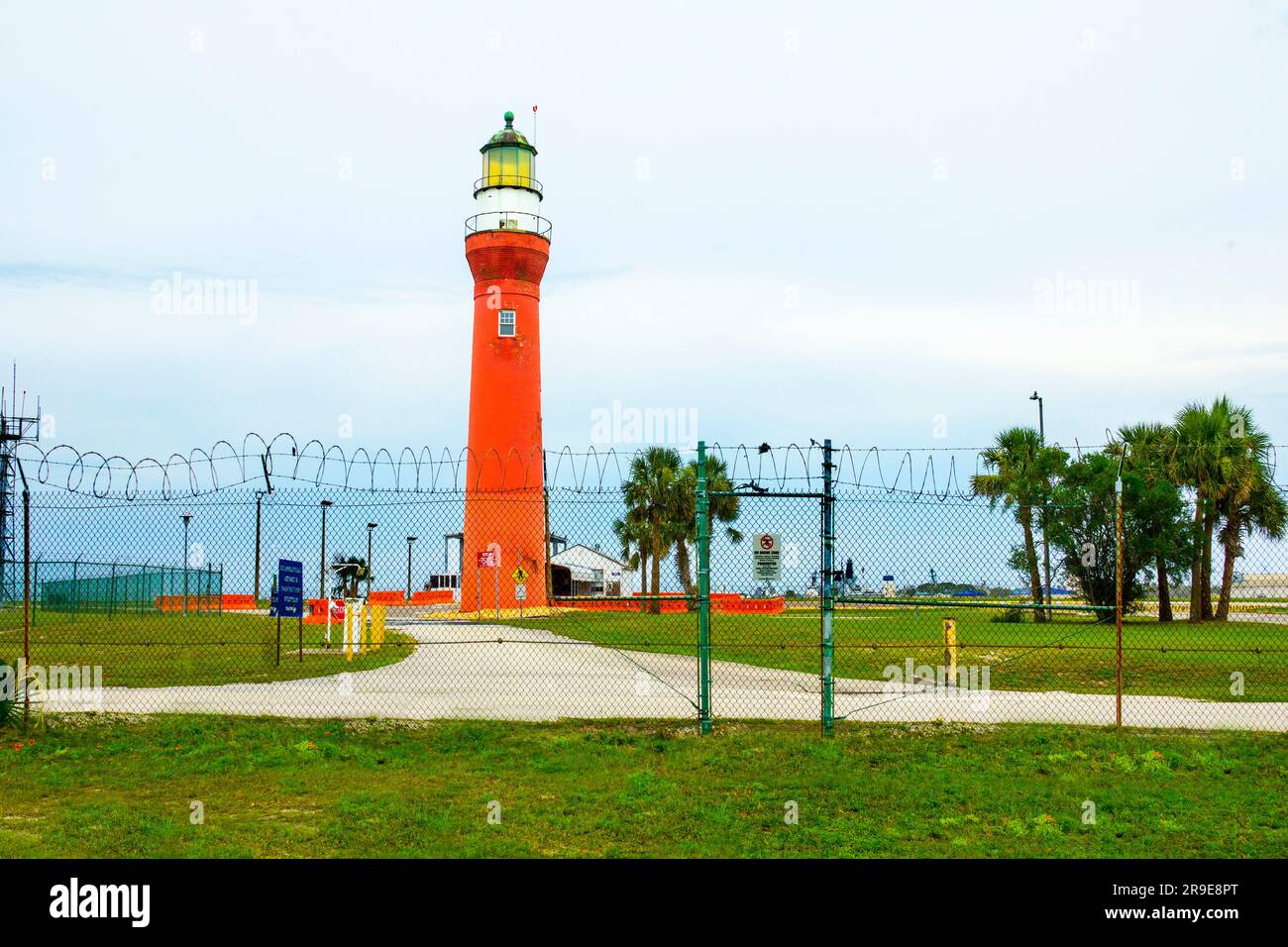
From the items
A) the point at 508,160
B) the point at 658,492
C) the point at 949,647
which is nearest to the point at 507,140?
the point at 508,160

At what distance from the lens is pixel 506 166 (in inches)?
1609

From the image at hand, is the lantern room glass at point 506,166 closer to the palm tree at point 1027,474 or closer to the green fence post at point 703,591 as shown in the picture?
the palm tree at point 1027,474

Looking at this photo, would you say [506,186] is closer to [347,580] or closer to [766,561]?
[347,580]

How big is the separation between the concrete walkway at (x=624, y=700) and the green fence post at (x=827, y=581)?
1306 mm

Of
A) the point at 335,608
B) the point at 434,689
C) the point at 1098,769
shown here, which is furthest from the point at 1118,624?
the point at 335,608

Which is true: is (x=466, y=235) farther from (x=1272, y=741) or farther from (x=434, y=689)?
(x=1272, y=741)

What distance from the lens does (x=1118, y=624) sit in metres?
12.6

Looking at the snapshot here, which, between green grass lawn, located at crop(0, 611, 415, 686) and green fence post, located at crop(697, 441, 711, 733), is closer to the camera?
green fence post, located at crop(697, 441, 711, 733)

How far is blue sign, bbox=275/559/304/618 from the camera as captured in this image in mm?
19469

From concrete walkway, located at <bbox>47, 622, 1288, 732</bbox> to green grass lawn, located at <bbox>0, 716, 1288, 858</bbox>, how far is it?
3.58ft

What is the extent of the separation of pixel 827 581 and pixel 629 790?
3.69 metres

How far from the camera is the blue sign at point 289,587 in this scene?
19469 mm

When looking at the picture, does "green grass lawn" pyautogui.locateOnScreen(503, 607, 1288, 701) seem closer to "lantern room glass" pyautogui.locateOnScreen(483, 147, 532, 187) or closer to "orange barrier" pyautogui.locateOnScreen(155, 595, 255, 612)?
"lantern room glass" pyautogui.locateOnScreen(483, 147, 532, 187)

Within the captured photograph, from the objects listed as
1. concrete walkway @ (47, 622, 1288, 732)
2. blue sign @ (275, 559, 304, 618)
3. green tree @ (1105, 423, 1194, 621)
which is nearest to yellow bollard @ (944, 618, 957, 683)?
concrete walkway @ (47, 622, 1288, 732)
